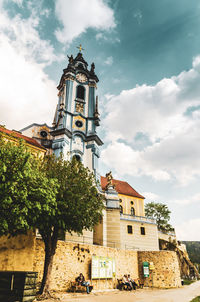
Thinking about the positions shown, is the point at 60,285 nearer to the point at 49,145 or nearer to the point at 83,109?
the point at 49,145

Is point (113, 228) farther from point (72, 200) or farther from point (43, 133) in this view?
point (43, 133)

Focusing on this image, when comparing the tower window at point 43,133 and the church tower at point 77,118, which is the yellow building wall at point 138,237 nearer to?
the church tower at point 77,118

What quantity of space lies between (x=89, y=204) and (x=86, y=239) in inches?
470

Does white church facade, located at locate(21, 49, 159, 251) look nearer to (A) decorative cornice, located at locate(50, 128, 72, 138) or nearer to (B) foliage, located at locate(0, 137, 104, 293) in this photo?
(A) decorative cornice, located at locate(50, 128, 72, 138)

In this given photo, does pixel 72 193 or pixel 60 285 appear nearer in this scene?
pixel 72 193

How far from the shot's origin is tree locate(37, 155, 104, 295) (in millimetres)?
15258

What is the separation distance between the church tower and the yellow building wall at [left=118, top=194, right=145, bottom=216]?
44.8 feet

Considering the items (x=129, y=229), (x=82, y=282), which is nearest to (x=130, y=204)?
(x=129, y=229)

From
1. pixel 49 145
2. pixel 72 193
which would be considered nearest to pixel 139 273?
pixel 72 193

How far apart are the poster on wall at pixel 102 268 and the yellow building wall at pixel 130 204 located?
21.0m

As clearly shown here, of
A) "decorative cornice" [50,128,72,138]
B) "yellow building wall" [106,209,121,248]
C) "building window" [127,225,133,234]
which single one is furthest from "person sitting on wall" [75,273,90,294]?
"decorative cornice" [50,128,72,138]

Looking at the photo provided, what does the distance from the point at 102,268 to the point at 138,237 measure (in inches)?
620

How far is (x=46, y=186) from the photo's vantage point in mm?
13492

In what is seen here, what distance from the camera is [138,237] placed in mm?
34656
